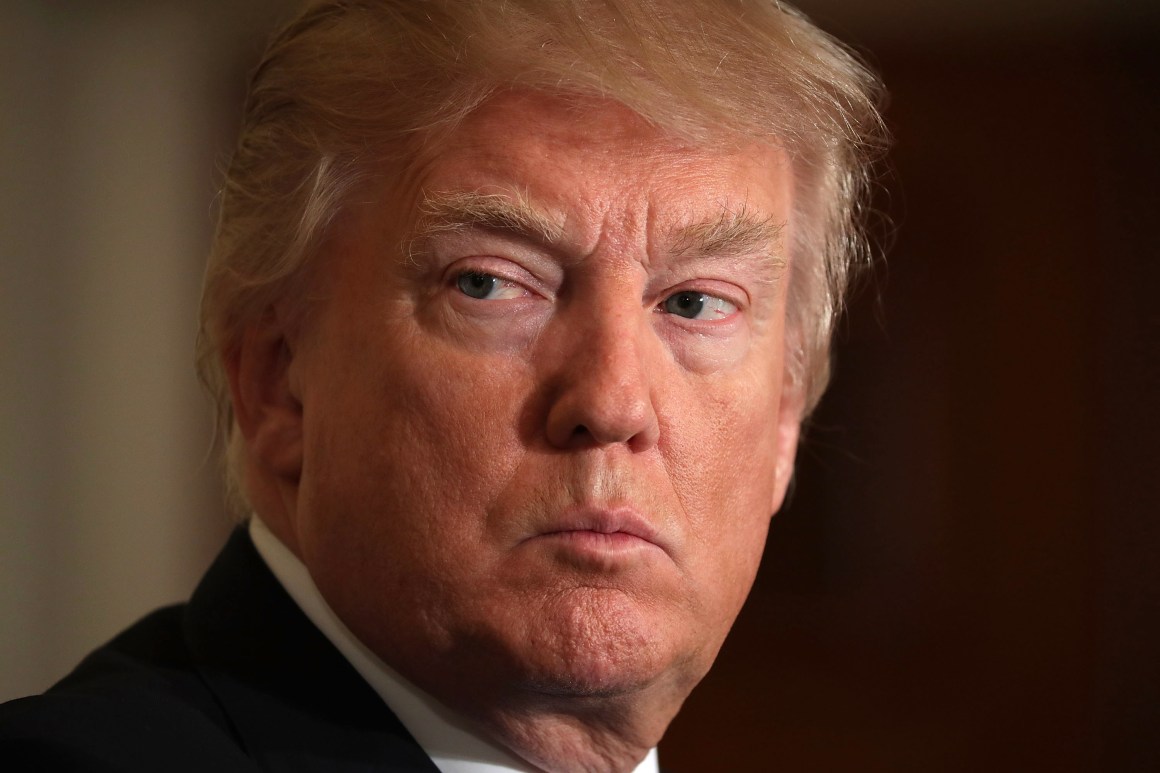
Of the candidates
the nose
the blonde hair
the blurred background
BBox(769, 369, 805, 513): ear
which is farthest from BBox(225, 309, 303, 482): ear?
the blurred background

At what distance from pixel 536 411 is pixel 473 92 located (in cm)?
35

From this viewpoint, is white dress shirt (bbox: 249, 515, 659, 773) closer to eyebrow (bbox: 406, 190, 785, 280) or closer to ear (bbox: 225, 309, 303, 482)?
ear (bbox: 225, 309, 303, 482)

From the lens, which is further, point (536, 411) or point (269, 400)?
point (269, 400)

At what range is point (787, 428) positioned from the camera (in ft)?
5.70

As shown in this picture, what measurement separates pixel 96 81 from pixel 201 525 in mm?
1388

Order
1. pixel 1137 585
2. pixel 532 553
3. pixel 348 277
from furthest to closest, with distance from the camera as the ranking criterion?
pixel 1137 585
pixel 348 277
pixel 532 553

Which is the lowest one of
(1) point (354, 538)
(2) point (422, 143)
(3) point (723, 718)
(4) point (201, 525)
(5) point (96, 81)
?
(3) point (723, 718)

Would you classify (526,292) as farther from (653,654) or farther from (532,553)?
(653,654)

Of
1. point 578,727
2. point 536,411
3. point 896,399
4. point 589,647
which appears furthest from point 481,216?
point 896,399

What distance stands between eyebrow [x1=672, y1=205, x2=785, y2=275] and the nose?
0.10 metres

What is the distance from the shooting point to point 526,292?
1335mm

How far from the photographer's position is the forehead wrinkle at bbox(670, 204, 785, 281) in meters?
1.36

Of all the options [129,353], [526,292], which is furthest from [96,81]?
[526,292]

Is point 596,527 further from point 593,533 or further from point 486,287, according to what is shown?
point 486,287
